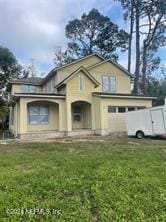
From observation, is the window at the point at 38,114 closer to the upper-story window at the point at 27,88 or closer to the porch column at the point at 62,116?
the porch column at the point at 62,116

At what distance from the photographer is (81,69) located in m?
20.9

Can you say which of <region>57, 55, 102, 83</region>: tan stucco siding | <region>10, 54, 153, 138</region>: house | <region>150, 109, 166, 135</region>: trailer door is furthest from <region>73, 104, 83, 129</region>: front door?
<region>150, 109, 166, 135</region>: trailer door

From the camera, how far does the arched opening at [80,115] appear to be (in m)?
22.4

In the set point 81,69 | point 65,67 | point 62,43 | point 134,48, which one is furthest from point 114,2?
point 81,69

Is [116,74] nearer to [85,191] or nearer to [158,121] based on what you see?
[158,121]

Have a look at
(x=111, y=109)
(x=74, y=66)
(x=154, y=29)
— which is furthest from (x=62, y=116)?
(x=154, y=29)

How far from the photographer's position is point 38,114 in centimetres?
2111

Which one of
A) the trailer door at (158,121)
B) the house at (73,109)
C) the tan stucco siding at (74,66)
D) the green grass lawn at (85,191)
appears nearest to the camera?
the green grass lawn at (85,191)

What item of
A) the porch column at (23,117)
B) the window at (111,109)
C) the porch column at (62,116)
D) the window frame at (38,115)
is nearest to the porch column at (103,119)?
the window at (111,109)

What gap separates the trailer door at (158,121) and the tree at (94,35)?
24.1 metres

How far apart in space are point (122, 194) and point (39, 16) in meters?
18.8

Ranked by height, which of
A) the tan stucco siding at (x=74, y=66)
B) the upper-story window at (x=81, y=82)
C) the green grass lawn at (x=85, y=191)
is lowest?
the green grass lawn at (x=85, y=191)

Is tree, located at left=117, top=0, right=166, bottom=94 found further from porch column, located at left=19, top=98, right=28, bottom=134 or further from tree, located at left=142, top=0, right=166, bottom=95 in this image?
porch column, located at left=19, top=98, right=28, bottom=134

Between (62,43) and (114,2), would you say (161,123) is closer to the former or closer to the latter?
(114,2)
